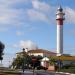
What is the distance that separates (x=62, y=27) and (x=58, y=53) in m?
11.5

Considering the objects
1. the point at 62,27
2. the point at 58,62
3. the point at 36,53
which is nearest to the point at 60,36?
the point at 62,27

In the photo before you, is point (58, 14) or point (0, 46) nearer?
point (0, 46)

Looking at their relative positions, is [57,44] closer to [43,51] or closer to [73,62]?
[73,62]

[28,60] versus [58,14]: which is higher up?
[58,14]

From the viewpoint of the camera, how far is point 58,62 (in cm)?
14262

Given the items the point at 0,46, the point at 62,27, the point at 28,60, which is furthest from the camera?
the point at 62,27

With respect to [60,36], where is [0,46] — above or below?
below

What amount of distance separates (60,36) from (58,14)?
38.5 ft

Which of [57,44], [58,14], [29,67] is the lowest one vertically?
[29,67]

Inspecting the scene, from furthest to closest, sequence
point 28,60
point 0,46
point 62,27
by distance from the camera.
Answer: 1. point 62,27
2. point 28,60
3. point 0,46

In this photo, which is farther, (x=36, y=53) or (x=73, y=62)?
(x=36, y=53)

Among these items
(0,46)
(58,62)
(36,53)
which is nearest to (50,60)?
(58,62)

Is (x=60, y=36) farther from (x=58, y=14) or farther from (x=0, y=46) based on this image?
(x=0, y=46)

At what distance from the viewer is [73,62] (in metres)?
151
